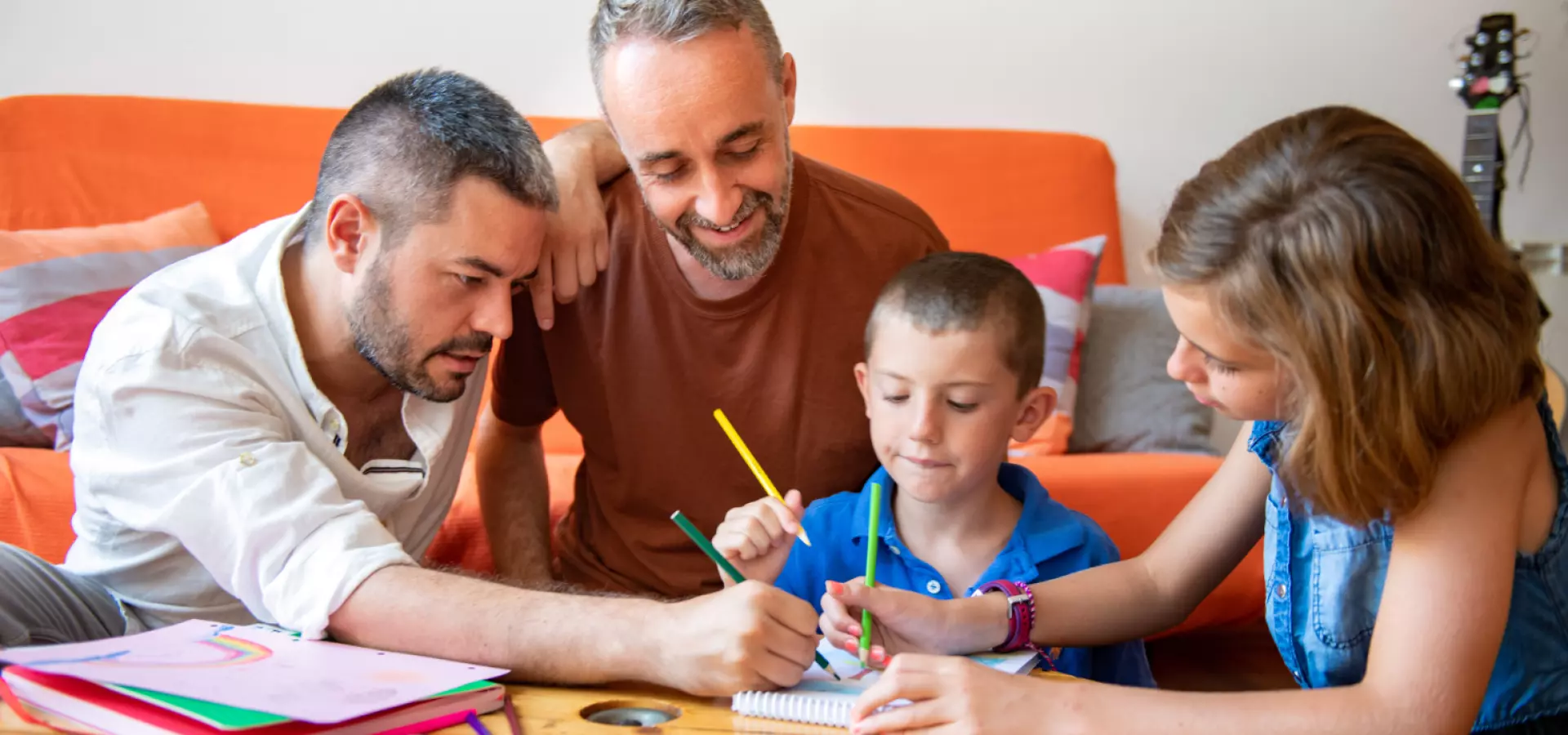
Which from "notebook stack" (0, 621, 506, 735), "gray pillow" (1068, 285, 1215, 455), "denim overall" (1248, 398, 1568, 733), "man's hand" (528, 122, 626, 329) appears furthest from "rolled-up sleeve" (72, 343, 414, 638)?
"gray pillow" (1068, 285, 1215, 455)

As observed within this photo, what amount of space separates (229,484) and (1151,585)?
35.2 inches

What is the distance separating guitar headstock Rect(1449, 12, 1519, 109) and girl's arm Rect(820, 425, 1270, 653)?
2329mm

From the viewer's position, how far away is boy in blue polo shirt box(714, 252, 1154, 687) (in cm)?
141

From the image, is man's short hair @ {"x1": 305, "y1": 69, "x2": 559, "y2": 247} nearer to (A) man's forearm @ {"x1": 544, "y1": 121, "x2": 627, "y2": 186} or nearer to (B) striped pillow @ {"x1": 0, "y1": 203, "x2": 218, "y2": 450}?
(A) man's forearm @ {"x1": 544, "y1": 121, "x2": 627, "y2": 186}

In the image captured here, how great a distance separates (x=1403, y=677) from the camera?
932mm

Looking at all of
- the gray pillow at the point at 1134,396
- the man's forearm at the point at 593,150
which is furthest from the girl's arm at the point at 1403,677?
the gray pillow at the point at 1134,396

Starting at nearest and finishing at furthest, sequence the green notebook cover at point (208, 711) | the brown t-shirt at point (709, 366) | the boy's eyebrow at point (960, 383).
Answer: the green notebook cover at point (208, 711) < the boy's eyebrow at point (960, 383) < the brown t-shirt at point (709, 366)

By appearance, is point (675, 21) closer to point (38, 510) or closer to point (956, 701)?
point (956, 701)

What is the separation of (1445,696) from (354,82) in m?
2.85

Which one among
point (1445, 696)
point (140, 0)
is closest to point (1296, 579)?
point (1445, 696)

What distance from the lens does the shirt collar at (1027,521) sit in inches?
Answer: 56.7

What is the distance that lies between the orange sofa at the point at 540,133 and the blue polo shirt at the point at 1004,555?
783 mm

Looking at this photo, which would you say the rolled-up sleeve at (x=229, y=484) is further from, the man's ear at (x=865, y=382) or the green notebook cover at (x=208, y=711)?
the man's ear at (x=865, y=382)

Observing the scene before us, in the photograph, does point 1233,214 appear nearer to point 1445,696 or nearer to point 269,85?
point 1445,696
